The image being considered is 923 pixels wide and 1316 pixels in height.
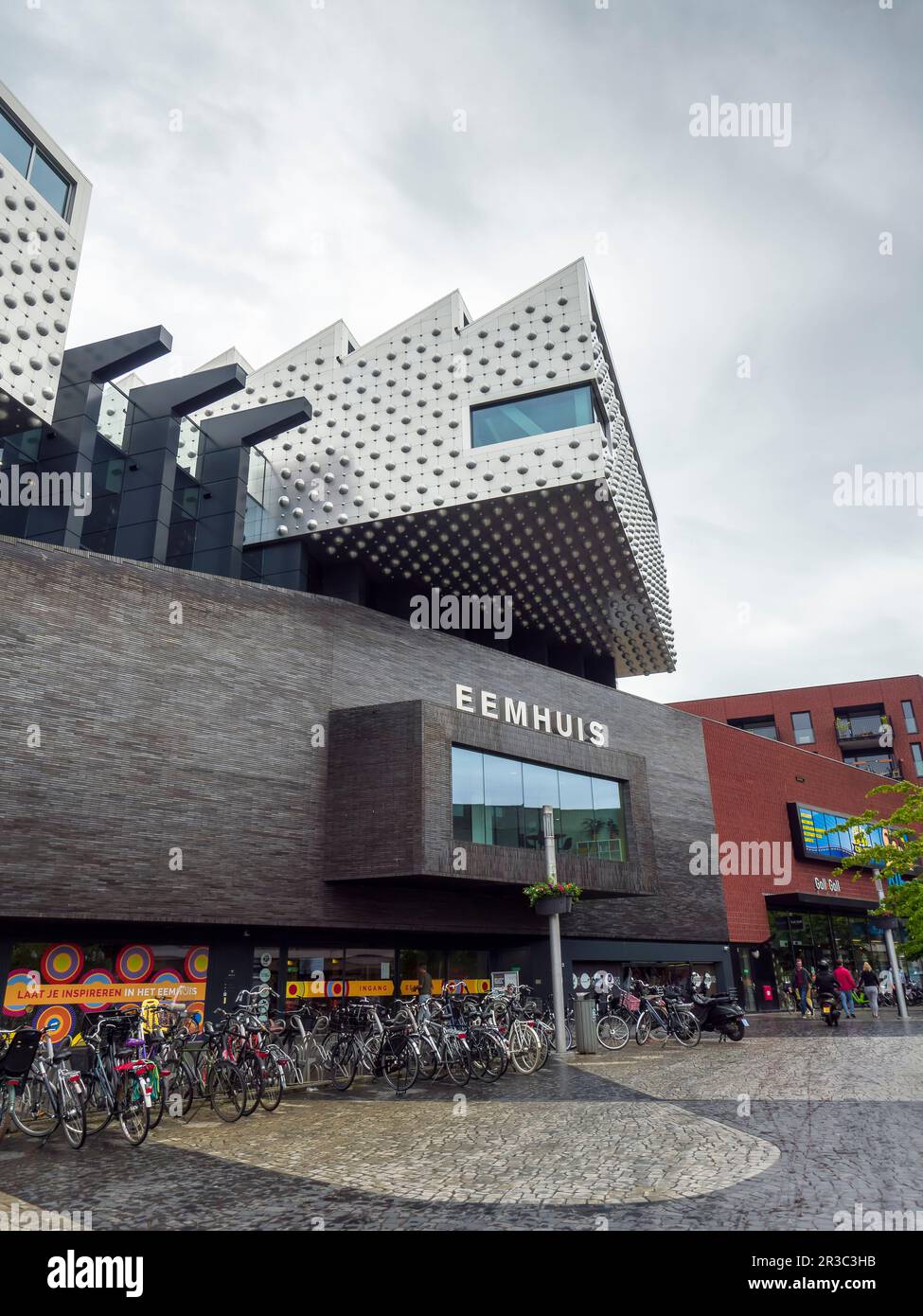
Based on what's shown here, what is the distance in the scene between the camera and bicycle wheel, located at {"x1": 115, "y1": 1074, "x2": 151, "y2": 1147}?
31.6 feet

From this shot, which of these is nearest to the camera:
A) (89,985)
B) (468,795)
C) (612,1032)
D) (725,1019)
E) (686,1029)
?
(89,985)

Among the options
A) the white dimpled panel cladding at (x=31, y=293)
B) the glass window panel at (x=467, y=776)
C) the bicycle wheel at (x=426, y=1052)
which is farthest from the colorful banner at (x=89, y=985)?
the white dimpled panel cladding at (x=31, y=293)

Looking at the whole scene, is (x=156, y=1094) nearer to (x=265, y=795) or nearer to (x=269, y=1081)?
(x=269, y=1081)

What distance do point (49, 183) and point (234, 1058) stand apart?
68.1 feet

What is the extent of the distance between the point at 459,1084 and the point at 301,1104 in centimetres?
265

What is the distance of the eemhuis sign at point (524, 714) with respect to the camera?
25984 millimetres

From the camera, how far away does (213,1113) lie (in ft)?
38.4

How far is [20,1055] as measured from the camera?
964 cm

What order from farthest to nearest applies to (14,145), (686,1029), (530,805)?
1. (530,805)
2. (686,1029)
3. (14,145)

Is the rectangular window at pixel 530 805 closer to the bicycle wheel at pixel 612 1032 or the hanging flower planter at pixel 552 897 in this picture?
the hanging flower planter at pixel 552 897

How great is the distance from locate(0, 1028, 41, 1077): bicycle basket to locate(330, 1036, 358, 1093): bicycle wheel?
599cm

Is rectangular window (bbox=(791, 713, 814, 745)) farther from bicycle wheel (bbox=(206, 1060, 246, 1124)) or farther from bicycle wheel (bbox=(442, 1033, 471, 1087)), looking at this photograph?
bicycle wheel (bbox=(206, 1060, 246, 1124))

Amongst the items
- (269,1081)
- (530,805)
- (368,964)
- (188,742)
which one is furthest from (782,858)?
(269,1081)
